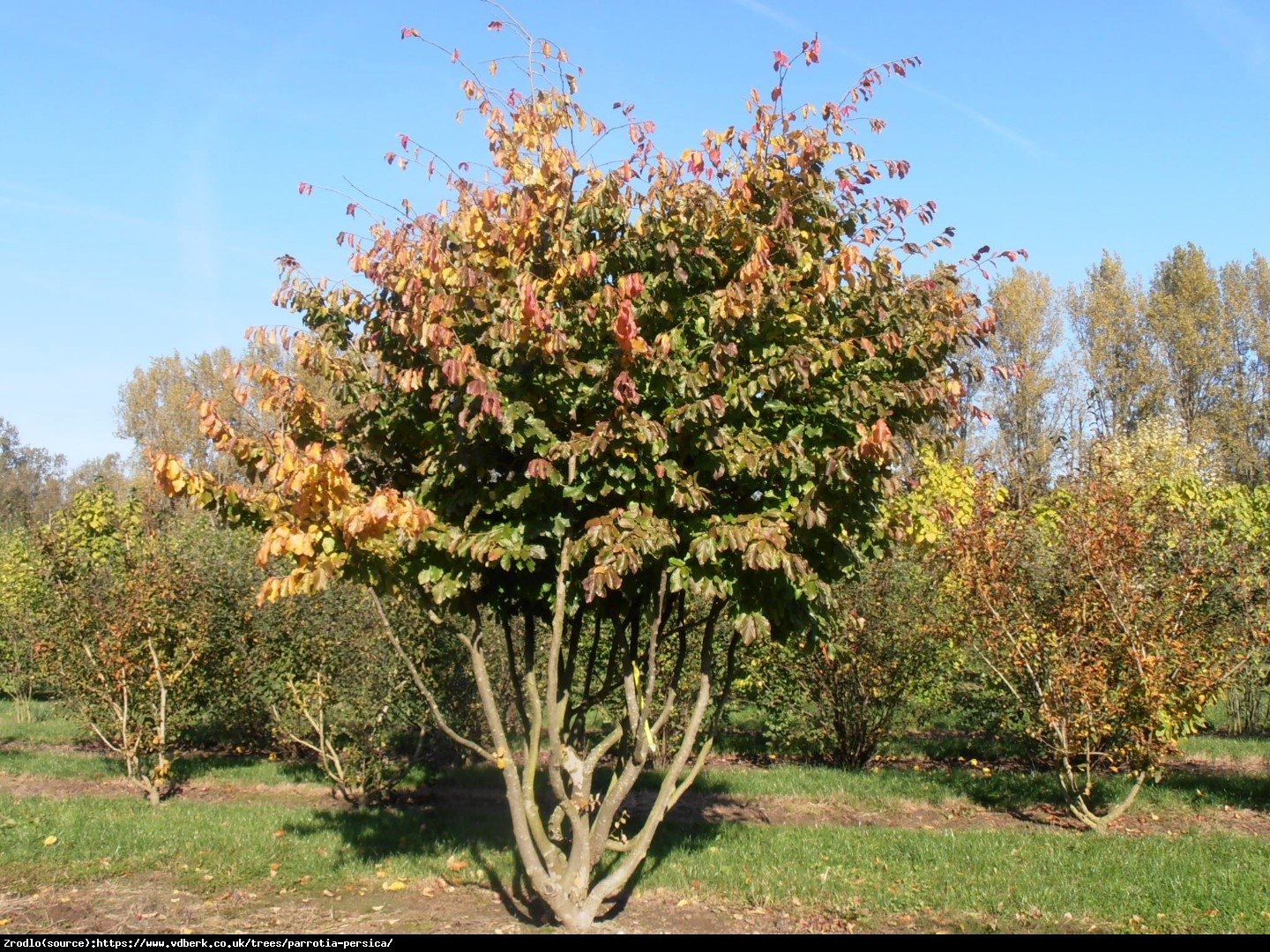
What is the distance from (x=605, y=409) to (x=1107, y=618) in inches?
197

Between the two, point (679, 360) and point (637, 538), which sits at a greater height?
point (679, 360)

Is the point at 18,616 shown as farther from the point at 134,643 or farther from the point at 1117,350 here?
the point at 1117,350

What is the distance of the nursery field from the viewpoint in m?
5.88

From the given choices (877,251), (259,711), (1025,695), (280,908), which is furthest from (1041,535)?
(259,711)

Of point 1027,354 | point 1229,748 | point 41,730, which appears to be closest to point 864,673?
point 1229,748

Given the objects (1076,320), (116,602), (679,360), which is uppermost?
(1076,320)

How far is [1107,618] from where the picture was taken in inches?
318

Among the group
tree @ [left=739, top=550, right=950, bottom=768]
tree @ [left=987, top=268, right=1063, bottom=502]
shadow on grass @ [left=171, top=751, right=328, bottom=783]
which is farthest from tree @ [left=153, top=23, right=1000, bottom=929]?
tree @ [left=987, top=268, right=1063, bottom=502]

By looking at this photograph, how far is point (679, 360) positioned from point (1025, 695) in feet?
17.9

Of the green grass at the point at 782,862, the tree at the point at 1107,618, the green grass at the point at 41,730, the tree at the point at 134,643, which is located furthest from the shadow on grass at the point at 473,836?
the green grass at the point at 41,730

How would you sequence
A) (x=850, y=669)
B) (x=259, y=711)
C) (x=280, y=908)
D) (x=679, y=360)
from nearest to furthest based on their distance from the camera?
(x=679, y=360) → (x=280, y=908) → (x=850, y=669) → (x=259, y=711)

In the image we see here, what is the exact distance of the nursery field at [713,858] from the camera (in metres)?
5.88

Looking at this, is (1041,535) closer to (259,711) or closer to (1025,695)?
(1025,695)

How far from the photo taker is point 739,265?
534 cm
